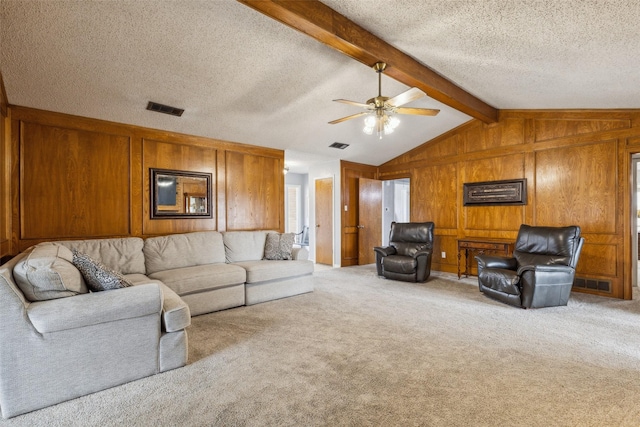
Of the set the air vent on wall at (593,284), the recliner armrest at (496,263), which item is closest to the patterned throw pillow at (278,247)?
the recliner armrest at (496,263)

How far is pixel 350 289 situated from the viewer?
15.6 ft

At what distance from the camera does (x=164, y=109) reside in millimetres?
Result: 4027

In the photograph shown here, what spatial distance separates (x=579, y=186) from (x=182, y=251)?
5.75m

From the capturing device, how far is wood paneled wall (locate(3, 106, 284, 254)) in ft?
11.8

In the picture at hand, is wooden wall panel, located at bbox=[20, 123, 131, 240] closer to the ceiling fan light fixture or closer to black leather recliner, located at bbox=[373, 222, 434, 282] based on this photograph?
the ceiling fan light fixture

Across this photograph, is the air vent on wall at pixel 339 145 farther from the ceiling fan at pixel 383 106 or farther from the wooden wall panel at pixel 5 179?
the wooden wall panel at pixel 5 179

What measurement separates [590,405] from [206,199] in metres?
4.81

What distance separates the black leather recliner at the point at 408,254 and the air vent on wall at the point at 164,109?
3.85 meters

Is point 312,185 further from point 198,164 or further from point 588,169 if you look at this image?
point 588,169

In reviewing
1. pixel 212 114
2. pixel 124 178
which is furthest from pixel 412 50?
pixel 124 178

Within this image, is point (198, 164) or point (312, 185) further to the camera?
point (312, 185)

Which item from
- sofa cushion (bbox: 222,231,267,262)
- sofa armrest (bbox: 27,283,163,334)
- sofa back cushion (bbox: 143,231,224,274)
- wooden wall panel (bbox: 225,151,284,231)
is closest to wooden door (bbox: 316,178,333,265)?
wooden wall panel (bbox: 225,151,284,231)

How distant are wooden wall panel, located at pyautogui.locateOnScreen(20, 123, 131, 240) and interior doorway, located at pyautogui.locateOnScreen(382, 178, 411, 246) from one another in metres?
5.63

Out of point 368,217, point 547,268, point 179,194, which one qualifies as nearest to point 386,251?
point 368,217
